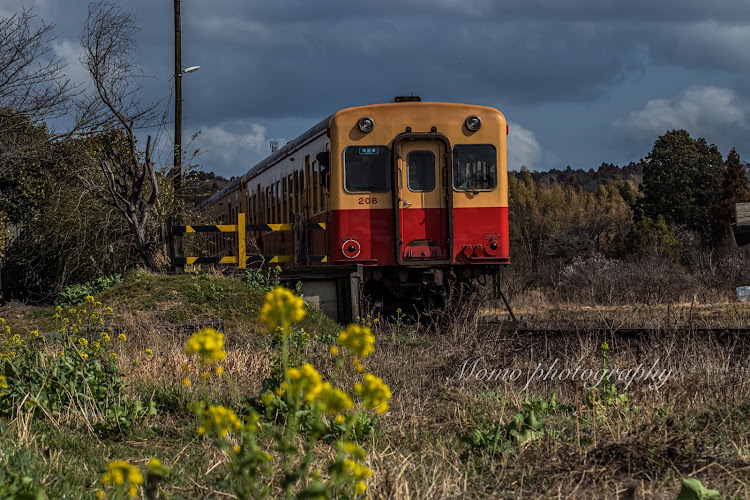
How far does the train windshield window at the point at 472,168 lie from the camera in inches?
530

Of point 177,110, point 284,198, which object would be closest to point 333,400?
point 284,198

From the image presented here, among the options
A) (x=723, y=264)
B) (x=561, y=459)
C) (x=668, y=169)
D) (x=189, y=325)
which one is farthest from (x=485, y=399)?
(x=668, y=169)

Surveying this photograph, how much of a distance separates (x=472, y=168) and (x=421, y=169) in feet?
2.41

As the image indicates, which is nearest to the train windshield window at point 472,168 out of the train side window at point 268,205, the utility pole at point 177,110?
the train side window at point 268,205

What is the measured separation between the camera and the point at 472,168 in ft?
44.2

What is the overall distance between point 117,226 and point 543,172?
84.0m

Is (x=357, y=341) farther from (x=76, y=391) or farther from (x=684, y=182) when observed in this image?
(x=684, y=182)

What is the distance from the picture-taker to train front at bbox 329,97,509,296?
1331 cm

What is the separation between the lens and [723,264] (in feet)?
84.2

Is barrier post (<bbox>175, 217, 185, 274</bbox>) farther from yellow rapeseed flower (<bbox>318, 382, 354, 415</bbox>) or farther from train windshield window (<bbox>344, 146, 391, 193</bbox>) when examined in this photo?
yellow rapeseed flower (<bbox>318, 382, 354, 415</bbox>)

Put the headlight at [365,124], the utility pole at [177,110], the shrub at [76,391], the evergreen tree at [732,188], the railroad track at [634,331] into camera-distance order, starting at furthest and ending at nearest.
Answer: the evergreen tree at [732,188] < the utility pole at [177,110] < the headlight at [365,124] < the railroad track at [634,331] < the shrub at [76,391]

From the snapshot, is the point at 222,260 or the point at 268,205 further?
the point at 268,205

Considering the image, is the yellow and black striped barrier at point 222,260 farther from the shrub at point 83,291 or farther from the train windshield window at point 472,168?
the train windshield window at point 472,168

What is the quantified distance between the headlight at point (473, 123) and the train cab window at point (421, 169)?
0.67 m
